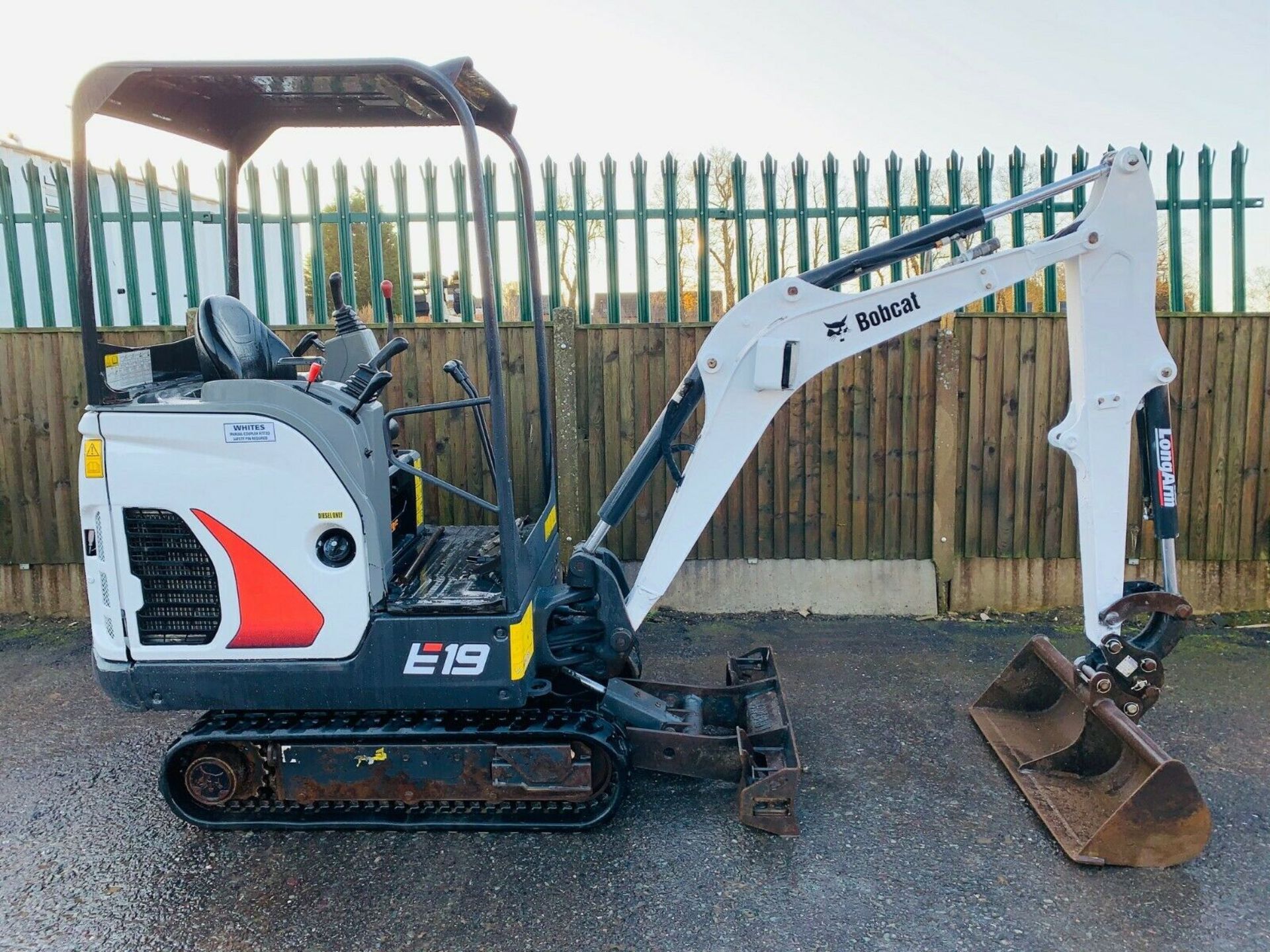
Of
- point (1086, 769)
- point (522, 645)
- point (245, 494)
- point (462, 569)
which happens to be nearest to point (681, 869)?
point (522, 645)

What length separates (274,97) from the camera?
434 cm

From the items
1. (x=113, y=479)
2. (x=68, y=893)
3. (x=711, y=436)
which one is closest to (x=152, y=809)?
(x=68, y=893)

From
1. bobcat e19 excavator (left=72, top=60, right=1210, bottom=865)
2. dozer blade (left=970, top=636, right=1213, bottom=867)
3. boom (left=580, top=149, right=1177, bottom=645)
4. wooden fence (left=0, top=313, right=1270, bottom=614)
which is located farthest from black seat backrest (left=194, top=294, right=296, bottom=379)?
dozer blade (left=970, top=636, right=1213, bottom=867)

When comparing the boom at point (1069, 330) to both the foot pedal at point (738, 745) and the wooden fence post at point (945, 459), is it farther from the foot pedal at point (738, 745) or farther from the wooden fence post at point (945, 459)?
the wooden fence post at point (945, 459)

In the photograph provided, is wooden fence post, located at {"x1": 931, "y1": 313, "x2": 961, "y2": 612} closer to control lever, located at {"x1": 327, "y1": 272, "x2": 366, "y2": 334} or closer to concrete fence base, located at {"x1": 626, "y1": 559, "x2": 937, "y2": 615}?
concrete fence base, located at {"x1": 626, "y1": 559, "x2": 937, "y2": 615}

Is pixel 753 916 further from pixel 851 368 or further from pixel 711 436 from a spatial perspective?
pixel 851 368

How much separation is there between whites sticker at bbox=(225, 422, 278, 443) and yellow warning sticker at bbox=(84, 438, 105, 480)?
0.52m

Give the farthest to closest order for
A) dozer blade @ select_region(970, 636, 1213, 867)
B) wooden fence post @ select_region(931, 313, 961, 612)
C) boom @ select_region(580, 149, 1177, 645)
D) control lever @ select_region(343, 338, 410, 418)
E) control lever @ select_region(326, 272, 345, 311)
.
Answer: wooden fence post @ select_region(931, 313, 961, 612) < control lever @ select_region(326, 272, 345, 311) < boom @ select_region(580, 149, 1177, 645) < control lever @ select_region(343, 338, 410, 418) < dozer blade @ select_region(970, 636, 1213, 867)

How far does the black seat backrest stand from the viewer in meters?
3.97

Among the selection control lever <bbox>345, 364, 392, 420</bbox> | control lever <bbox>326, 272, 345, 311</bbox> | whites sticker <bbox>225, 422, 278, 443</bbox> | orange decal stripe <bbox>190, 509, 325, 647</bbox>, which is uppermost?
control lever <bbox>326, 272, 345, 311</bbox>

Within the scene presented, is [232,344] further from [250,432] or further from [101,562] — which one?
[101,562]

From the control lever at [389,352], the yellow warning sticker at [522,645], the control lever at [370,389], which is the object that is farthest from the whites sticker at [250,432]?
the yellow warning sticker at [522,645]

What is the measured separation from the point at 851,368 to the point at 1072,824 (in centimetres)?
336

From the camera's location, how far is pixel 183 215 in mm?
6336
